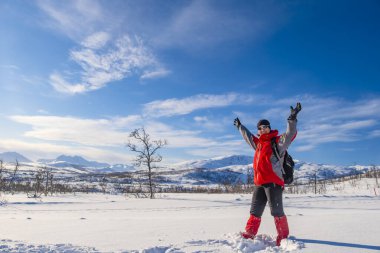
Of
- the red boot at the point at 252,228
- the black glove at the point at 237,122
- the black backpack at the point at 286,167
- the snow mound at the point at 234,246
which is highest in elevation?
the black glove at the point at 237,122

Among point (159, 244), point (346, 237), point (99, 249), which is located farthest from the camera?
point (346, 237)

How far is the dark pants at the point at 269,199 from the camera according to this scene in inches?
193

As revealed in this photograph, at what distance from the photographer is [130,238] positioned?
4781mm

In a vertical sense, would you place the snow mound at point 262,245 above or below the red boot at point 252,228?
below

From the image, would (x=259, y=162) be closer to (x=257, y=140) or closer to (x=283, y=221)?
(x=257, y=140)

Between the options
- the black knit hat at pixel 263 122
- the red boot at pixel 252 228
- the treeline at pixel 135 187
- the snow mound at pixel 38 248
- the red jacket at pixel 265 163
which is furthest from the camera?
the treeline at pixel 135 187

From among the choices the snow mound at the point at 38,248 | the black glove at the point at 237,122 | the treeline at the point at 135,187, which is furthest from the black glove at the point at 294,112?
the treeline at the point at 135,187

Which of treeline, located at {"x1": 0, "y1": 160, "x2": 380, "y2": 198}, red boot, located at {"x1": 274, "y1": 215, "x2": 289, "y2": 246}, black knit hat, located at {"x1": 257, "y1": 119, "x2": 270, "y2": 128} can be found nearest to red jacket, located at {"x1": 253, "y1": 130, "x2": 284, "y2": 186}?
black knit hat, located at {"x1": 257, "y1": 119, "x2": 270, "y2": 128}

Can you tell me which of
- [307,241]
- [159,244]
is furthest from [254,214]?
[159,244]

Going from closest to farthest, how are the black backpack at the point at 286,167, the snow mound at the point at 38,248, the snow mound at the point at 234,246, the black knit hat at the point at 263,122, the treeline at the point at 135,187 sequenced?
the snow mound at the point at 38,248
the snow mound at the point at 234,246
the black backpack at the point at 286,167
the black knit hat at the point at 263,122
the treeline at the point at 135,187

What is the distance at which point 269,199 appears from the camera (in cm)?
496

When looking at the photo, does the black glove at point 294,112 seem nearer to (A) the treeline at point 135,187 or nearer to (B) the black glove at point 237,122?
(B) the black glove at point 237,122

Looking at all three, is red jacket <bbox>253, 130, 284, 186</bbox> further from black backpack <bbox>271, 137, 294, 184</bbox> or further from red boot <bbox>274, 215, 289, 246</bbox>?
red boot <bbox>274, 215, 289, 246</bbox>

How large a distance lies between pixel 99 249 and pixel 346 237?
11.0 ft
